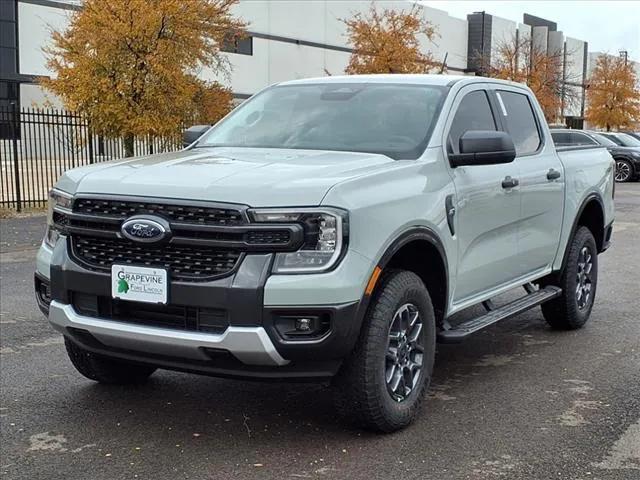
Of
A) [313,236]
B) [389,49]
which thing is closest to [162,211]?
[313,236]

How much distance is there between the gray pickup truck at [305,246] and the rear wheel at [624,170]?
77.0 feet

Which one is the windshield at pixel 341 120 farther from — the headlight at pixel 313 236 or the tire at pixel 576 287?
the tire at pixel 576 287

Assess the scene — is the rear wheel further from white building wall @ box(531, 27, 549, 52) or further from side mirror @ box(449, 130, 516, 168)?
white building wall @ box(531, 27, 549, 52)

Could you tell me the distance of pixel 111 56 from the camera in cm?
1656

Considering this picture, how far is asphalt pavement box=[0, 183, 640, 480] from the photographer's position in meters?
4.00

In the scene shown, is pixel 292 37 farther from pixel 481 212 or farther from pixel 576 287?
pixel 481 212

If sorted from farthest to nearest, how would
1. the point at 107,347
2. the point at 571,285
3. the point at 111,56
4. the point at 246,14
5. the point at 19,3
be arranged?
the point at 246,14 → the point at 19,3 → the point at 111,56 → the point at 571,285 → the point at 107,347

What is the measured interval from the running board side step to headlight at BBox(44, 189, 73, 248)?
2221mm

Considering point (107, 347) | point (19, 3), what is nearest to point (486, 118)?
point (107, 347)

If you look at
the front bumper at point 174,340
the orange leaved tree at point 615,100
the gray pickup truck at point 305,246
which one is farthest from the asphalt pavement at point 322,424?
the orange leaved tree at point 615,100

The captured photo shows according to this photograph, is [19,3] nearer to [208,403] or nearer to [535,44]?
[208,403]

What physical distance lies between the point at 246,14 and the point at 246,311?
1680 inches

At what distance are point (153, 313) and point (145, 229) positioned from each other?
42cm

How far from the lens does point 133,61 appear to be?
16.7 metres
